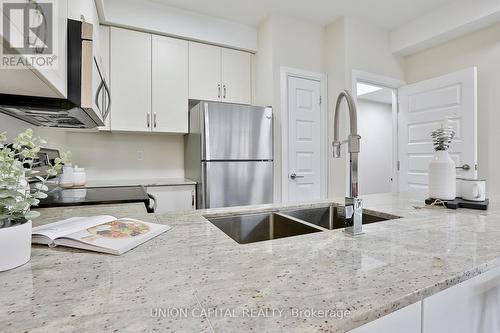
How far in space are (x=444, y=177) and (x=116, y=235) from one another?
1.49 metres

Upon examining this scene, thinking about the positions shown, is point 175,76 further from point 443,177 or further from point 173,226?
point 443,177

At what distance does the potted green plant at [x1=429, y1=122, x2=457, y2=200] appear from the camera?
1314mm

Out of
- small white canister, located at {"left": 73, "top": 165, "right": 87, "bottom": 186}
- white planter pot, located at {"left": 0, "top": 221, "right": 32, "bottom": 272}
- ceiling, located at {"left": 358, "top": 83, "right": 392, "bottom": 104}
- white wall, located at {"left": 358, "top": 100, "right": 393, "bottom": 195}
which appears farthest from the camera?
white wall, located at {"left": 358, "top": 100, "right": 393, "bottom": 195}

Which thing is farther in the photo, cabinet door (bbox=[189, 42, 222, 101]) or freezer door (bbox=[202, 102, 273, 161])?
cabinet door (bbox=[189, 42, 222, 101])

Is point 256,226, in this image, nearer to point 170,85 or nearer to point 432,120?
point 170,85

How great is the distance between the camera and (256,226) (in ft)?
4.11

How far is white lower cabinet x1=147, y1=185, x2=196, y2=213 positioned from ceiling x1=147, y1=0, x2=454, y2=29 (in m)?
1.82

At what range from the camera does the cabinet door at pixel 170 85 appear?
2.71 m

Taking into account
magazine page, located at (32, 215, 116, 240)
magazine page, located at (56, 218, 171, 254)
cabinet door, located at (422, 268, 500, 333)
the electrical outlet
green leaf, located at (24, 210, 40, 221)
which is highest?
the electrical outlet

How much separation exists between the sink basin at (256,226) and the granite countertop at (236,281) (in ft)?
1.04

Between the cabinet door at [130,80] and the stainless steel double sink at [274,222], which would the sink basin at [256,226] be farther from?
the cabinet door at [130,80]

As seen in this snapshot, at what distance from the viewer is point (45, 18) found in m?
0.75

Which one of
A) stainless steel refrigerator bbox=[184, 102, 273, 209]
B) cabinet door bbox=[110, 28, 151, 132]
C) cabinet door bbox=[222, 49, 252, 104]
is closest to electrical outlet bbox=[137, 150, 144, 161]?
cabinet door bbox=[110, 28, 151, 132]

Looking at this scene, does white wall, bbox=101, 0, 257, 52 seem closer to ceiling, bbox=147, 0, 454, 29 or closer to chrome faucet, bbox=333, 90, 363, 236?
ceiling, bbox=147, 0, 454, 29
